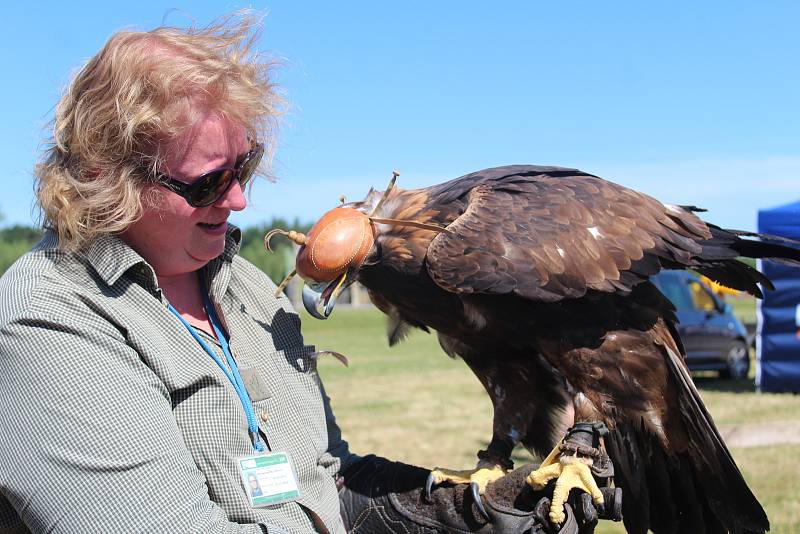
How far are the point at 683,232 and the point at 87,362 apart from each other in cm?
247

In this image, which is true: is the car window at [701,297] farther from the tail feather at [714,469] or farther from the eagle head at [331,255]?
the eagle head at [331,255]

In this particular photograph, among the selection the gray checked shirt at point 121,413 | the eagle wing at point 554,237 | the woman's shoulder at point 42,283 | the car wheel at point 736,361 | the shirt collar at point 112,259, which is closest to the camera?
the gray checked shirt at point 121,413

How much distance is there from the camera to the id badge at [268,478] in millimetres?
1896

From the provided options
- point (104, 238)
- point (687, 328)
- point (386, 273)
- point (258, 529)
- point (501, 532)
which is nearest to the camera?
point (258, 529)

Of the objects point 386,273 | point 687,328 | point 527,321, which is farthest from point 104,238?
point 687,328

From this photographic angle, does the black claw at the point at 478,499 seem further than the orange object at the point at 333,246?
No

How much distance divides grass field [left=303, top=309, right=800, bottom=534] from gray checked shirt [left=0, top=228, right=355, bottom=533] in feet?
12.5

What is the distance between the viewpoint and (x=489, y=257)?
289 centimetres

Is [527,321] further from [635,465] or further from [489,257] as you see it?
[635,465]

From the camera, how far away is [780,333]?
11336 mm

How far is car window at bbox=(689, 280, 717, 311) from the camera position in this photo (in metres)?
13.1

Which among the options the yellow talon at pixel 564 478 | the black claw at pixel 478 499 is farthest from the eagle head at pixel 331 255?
the yellow talon at pixel 564 478

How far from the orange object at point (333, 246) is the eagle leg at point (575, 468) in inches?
36.5

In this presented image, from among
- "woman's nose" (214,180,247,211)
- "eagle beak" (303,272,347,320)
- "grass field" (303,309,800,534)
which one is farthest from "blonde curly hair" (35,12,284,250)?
"grass field" (303,309,800,534)
